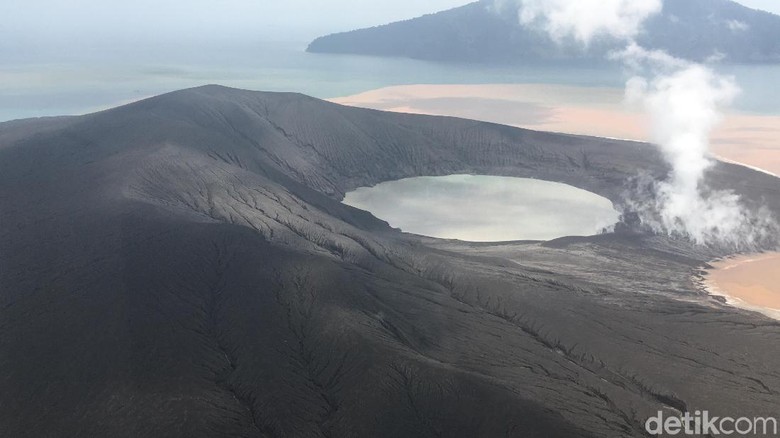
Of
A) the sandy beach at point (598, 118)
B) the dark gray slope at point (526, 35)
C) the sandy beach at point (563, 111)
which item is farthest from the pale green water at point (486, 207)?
the dark gray slope at point (526, 35)

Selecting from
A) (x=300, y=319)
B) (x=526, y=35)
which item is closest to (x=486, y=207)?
(x=300, y=319)

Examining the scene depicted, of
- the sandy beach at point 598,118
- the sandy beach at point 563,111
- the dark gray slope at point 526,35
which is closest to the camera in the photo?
the sandy beach at point 598,118

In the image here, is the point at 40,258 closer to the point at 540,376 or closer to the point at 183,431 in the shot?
the point at 183,431

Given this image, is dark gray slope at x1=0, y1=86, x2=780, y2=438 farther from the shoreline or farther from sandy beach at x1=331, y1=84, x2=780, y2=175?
sandy beach at x1=331, y1=84, x2=780, y2=175

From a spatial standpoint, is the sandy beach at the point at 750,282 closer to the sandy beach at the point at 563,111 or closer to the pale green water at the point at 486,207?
the pale green water at the point at 486,207

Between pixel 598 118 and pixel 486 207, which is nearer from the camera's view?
pixel 486 207

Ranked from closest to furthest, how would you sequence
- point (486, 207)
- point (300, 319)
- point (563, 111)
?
point (300, 319) < point (486, 207) < point (563, 111)

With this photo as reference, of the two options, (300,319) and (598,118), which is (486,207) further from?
(598,118)
